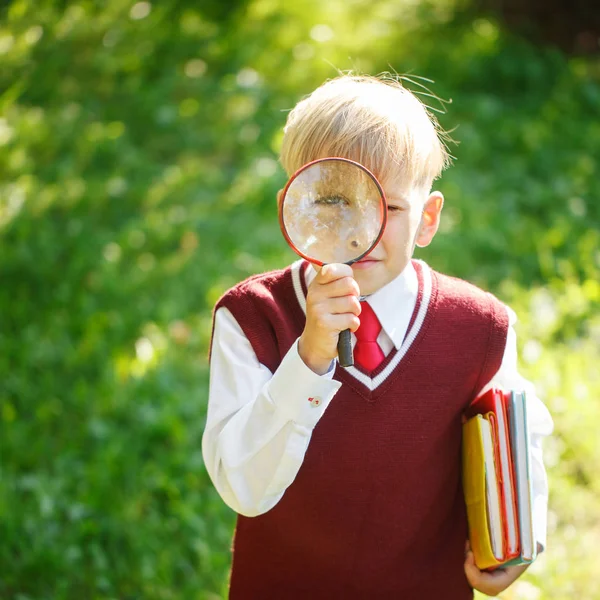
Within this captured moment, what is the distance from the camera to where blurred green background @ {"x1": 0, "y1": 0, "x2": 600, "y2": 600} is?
3.55 meters

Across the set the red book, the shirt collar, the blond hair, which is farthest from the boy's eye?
the red book

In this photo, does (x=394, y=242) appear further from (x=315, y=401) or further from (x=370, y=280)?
(x=315, y=401)

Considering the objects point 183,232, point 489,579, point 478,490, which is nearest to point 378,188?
point 478,490

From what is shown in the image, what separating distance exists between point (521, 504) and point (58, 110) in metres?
4.90

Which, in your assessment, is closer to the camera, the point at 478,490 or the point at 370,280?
the point at 370,280

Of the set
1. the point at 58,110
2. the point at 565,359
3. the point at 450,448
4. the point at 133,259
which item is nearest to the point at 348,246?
the point at 450,448

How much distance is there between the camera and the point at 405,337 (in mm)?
2105

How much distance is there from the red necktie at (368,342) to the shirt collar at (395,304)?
0.02 m

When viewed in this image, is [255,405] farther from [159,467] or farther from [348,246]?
[159,467]

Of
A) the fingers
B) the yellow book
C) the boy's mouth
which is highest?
the boy's mouth

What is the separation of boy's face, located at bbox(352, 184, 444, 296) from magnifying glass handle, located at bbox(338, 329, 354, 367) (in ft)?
0.87

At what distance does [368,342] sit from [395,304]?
0.42 feet

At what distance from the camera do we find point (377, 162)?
6.36ft

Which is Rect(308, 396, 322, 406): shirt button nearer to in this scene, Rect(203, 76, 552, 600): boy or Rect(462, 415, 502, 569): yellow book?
Rect(203, 76, 552, 600): boy
